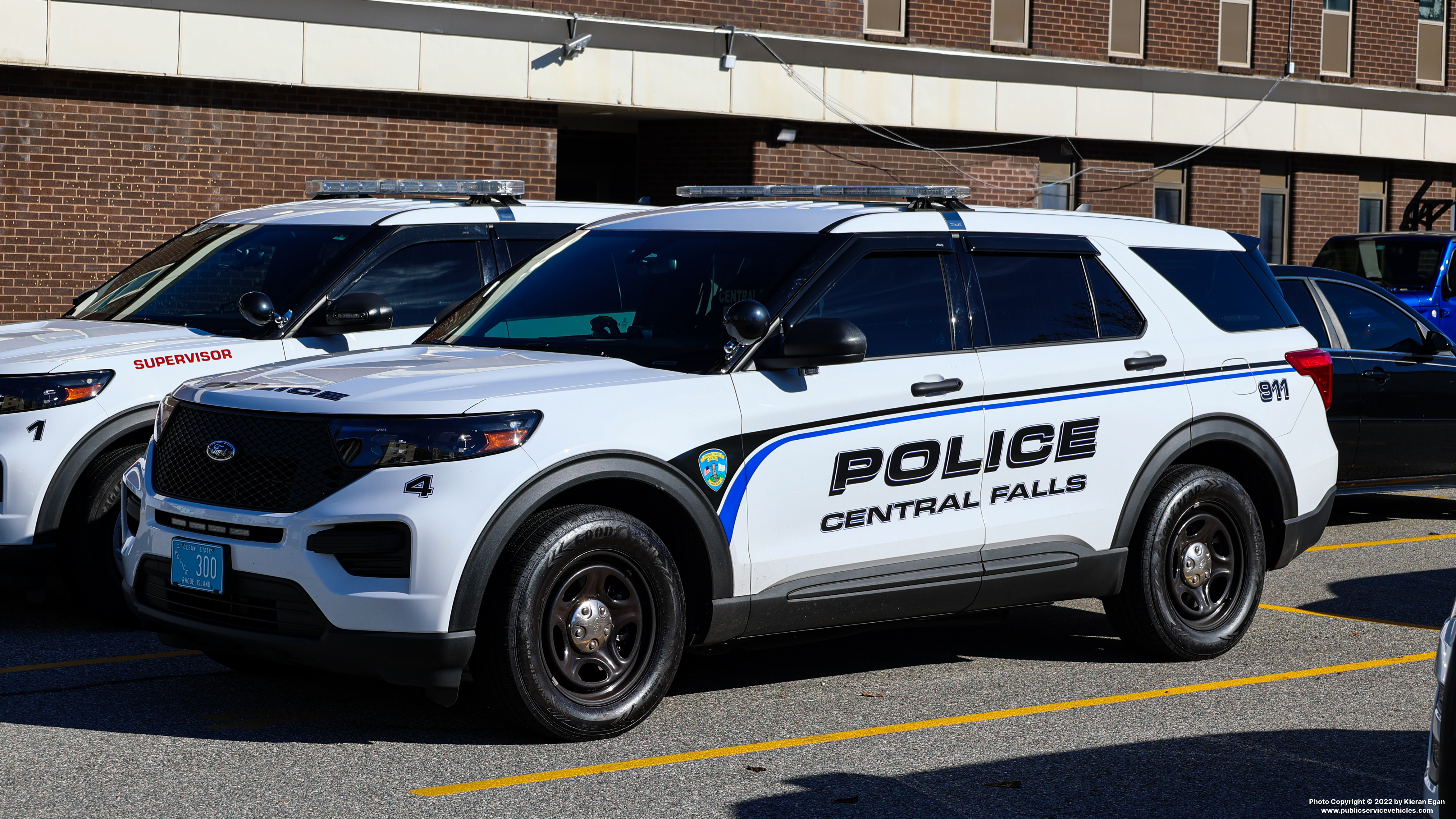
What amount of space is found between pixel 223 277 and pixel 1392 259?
46.1 feet

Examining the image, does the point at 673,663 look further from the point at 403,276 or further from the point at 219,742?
the point at 403,276

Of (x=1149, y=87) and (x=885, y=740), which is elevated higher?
(x=1149, y=87)

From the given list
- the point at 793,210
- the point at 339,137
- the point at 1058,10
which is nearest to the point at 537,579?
the point at 793,210

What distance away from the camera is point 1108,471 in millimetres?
6930

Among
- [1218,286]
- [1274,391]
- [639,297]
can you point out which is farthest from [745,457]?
[1274,391]

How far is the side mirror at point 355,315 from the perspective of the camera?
805 centimetres

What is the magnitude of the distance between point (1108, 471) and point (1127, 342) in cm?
56

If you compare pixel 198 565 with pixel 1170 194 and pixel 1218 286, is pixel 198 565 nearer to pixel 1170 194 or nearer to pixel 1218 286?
pixel 1218 286

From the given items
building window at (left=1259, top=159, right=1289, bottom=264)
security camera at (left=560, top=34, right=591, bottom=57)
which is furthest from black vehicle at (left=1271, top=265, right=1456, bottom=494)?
building window at (left=1259, top=159, right=1289, bottom=264)

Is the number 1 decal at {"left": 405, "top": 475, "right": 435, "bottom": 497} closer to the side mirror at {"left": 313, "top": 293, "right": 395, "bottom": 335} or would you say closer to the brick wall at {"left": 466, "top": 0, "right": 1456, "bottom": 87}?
the side mirror at {"left": 313, "top": 293, "right": 395, "bottom": 335}

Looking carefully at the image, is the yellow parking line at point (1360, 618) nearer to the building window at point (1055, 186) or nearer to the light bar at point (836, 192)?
the light bar at point (836, 192)

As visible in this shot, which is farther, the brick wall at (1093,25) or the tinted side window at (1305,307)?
the brick wall at (1093,25)

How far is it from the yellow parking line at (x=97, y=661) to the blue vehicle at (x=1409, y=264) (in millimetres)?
13836

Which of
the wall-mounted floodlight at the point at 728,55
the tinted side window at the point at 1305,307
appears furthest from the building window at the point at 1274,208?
the tinted side window at the point at 1305,307
